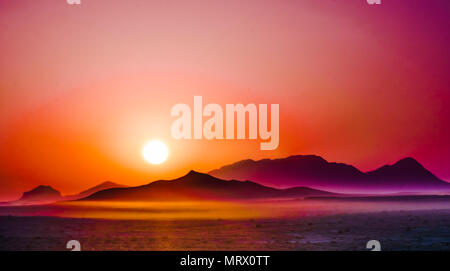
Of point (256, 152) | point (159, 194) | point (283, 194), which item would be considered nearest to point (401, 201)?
point (283, 194)

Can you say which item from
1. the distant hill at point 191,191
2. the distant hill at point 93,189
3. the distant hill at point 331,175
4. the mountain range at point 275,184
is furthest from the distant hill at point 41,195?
the distant hill at point 331,175

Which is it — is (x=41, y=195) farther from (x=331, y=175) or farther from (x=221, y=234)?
(x=331, y=175)

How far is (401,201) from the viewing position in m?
6.55

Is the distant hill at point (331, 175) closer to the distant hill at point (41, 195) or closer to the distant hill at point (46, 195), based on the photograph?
the distant hill at point (46, 195)

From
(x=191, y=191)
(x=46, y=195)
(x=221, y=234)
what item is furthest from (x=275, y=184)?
(x=46, y=195)

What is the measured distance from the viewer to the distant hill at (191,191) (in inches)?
239

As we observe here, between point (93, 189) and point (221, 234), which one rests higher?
point (93, 189)

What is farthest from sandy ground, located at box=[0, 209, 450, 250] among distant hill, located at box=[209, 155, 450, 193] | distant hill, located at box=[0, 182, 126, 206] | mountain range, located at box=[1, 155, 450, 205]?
distant hill, located at box=[209, 155, 450, 193]

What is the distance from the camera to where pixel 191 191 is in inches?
238

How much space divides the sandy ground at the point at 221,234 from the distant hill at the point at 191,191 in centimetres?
31

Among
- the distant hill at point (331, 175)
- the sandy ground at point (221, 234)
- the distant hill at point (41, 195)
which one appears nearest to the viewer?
the sandy ground at point (221, 234)

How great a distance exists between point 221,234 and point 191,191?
0.66 metres

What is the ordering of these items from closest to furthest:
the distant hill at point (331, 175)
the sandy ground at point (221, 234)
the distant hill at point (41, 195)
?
the sandy ground at point (221, 234) → the distant hill at point (41, 195) → the distant hill at point (331, 175)

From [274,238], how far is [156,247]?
1.46m
